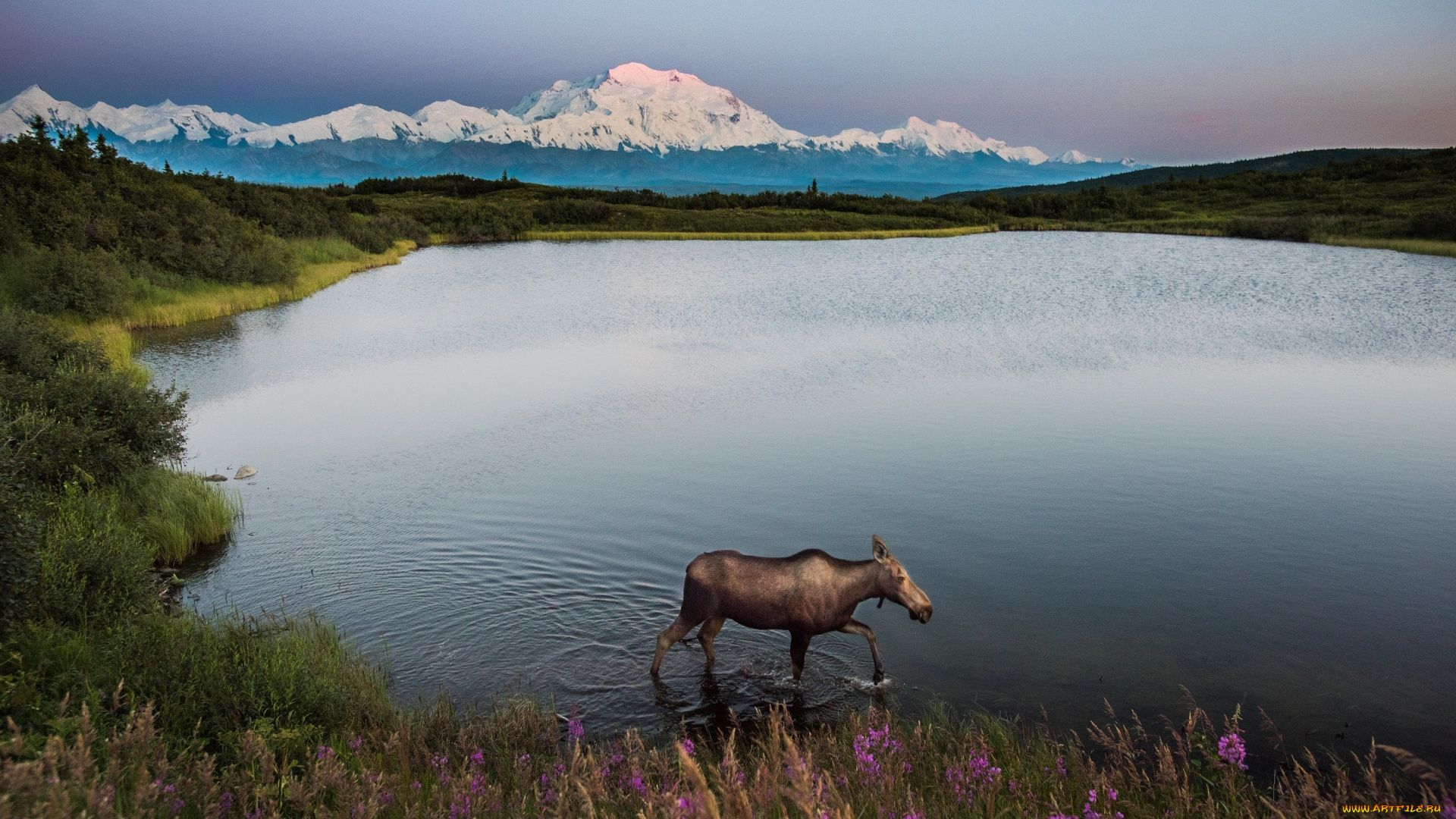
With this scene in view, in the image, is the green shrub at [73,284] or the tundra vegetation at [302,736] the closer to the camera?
the tundra vegetation at [302,736]

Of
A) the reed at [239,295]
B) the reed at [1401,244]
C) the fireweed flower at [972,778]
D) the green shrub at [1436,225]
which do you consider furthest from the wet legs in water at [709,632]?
the green shrub at [1436,225]

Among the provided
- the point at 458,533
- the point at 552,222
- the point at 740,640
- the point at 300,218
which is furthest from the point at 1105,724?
the point at 552,222

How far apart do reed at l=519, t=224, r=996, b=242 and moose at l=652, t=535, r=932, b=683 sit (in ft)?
281

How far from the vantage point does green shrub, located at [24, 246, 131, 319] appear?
3062cm

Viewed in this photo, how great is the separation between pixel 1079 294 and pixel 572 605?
40.0 m

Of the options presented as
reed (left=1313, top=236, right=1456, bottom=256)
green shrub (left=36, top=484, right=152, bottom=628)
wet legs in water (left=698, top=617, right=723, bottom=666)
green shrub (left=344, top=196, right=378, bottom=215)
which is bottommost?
wet legs in water (left=698, top=617, right=723, bottom=666)

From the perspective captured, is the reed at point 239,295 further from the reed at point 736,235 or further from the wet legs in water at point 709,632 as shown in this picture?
the reed at point 736,235

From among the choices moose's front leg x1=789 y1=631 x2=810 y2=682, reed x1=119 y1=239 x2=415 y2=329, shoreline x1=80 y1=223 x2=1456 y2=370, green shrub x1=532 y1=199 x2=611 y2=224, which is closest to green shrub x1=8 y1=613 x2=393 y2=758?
moose's front leg x1=789 y1=631 x2=810 y2=682

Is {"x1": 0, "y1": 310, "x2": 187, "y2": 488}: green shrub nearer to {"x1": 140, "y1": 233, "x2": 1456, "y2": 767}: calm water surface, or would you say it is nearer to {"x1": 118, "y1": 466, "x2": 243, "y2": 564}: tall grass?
{"x1": 118, "y1": 466, "x2": 243, "y2": 564}: tall grass

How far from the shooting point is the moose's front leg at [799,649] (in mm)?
9430

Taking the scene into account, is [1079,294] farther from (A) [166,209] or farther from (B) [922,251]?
(A) [166,209]

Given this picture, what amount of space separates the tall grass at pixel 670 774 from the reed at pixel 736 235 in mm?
87509

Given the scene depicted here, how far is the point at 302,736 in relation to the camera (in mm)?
6879

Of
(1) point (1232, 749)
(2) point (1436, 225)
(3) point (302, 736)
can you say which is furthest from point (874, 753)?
(2) point (1436, 225)
